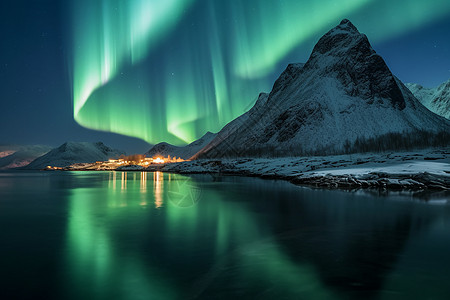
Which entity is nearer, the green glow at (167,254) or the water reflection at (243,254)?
the water reflection at (243,254)

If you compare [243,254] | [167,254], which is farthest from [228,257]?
[167,254]

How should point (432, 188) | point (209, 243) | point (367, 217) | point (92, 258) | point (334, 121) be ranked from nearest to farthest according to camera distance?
1. point (92, 258)
2. point (209, 243)
3. point (367, 217)
4. point (432, 188)
5. point (334, 121)

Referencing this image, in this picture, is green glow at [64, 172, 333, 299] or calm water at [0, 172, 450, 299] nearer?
calm water at [0, 172, 450, 299]

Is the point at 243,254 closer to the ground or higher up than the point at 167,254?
closer to the ground

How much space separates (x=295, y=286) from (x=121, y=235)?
10.6 meters

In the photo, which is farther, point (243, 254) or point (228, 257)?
point (243, 254)

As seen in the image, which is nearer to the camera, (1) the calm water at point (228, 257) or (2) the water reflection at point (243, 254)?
(1) the calm water at point (228, 257)

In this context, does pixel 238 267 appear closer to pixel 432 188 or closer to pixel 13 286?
pixel 13 286

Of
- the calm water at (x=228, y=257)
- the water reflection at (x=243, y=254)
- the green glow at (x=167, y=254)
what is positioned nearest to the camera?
the calm water at (x=228, y=257)

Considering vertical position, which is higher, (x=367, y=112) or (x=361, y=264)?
(x=367, y=112)

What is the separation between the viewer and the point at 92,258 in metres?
11.4

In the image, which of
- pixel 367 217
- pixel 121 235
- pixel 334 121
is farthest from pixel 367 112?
pixel 121 235

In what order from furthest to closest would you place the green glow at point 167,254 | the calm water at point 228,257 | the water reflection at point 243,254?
1. the green glow at point 167,254
2. the water reflection at point 243,254
3. the calm water at point 228,257

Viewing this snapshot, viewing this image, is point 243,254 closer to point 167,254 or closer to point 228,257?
point 228,257
